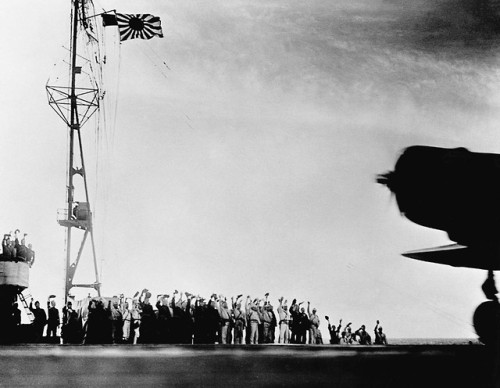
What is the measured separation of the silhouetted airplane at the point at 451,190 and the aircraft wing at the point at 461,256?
108 cm

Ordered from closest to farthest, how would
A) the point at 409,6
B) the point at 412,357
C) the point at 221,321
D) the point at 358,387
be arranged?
the point at 358,387 → the point at 412,357 → the point at 409,6 → the point at 221,321

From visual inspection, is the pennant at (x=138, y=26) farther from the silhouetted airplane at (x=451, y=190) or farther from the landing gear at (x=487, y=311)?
the landing gear at (x=487, y=311)

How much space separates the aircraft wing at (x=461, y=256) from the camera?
8.84 m

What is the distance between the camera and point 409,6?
8656mm

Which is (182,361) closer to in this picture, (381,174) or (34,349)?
(34,349)

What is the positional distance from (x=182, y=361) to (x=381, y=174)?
4585 mm

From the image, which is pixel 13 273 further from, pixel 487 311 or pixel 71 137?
pixel 487 311

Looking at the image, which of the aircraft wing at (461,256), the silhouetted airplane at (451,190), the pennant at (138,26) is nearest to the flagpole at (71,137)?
the pennant at (138,26)

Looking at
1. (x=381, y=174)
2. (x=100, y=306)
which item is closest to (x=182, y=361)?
(x=381, y=174)

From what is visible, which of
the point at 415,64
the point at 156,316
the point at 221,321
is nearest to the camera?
the point at 415,64

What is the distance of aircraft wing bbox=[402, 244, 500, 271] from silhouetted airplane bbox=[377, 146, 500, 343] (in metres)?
1.08

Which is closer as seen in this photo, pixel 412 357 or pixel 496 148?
pixel 412 357

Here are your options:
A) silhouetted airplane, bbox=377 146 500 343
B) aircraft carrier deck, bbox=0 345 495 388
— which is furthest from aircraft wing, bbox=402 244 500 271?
aircraft carrier deck, bbox=0 345 495 388

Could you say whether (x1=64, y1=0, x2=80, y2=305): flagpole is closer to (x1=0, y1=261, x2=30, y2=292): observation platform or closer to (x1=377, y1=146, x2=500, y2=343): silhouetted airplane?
(x1=0, y1=261, x2=30, y2=292): observation platform
